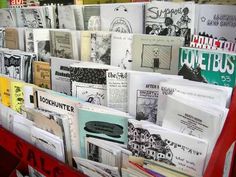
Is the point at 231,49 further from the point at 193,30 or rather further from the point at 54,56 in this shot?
the point at 54,56

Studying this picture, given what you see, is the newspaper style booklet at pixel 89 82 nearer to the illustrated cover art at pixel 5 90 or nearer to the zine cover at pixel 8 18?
the illustrated cover art at pixel 5 90

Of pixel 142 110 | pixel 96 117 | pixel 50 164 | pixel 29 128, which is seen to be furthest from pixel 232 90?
pixel 29 128

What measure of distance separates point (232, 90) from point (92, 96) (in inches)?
15.2

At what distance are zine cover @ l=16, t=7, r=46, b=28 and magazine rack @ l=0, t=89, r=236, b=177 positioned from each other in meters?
0.42

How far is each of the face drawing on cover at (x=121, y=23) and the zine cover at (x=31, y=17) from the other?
35cm

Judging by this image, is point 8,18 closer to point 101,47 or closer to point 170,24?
point 101,47

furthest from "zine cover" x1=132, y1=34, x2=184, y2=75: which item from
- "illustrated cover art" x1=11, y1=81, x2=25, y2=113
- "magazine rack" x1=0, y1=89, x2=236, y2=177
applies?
"illustrated cover art" x1=11, y1=81, x2=25, y2=113

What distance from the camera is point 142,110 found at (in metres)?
0.73

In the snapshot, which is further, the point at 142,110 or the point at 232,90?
the point at 142,110

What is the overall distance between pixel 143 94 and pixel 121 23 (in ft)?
0.82

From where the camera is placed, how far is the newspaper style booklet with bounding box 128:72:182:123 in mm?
Result: 690

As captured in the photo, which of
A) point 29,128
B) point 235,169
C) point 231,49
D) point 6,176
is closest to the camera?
point 235,169

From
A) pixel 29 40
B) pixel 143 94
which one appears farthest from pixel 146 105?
pixel 29 40

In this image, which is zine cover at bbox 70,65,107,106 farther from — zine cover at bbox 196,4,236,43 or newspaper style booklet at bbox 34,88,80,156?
zine cover at bbox 196,4,236,43
